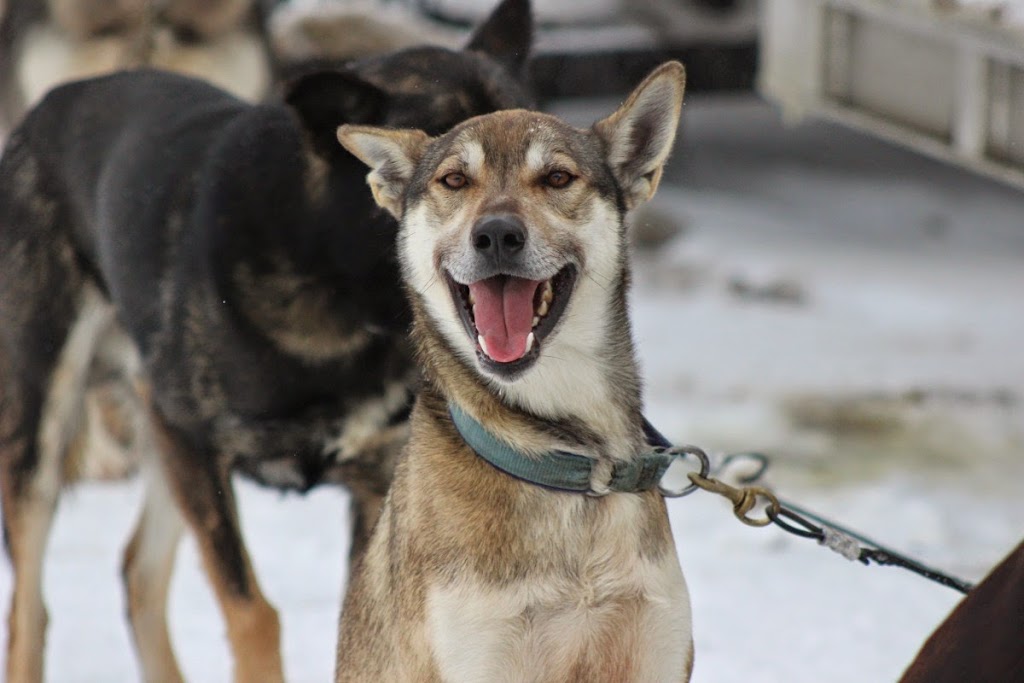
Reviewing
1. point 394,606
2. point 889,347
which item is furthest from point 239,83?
point 394,606

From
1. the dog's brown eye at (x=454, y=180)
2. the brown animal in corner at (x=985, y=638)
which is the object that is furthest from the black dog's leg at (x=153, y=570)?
the brown animal in corner at (x=985, y=638)

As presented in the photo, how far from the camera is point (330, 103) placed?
139 inches

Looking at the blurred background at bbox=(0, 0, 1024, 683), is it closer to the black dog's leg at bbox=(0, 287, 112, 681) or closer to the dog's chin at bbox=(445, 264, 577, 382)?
the black dog's leg at bbox=(0, 287, 112, 681)

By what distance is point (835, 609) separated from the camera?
432 cm

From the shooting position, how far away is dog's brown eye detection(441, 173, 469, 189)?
2719mm

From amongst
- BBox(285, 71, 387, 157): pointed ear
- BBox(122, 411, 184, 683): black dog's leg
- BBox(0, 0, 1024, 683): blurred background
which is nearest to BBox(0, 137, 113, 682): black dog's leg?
BBox(122, 411, 184, 683): black dog's leg

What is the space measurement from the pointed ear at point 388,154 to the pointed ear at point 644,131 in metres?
0.37

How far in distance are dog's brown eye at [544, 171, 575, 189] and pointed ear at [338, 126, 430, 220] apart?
0.32m

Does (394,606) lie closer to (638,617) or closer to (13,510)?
(638,617)

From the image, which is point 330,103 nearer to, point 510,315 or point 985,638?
point 510,315

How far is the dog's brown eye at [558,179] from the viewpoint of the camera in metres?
2.69

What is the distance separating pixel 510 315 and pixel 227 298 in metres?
1.27

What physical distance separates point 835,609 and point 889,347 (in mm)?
2548

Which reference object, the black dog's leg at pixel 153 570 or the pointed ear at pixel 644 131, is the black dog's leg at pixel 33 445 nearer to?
the black dog's leg at pixel 153 570
